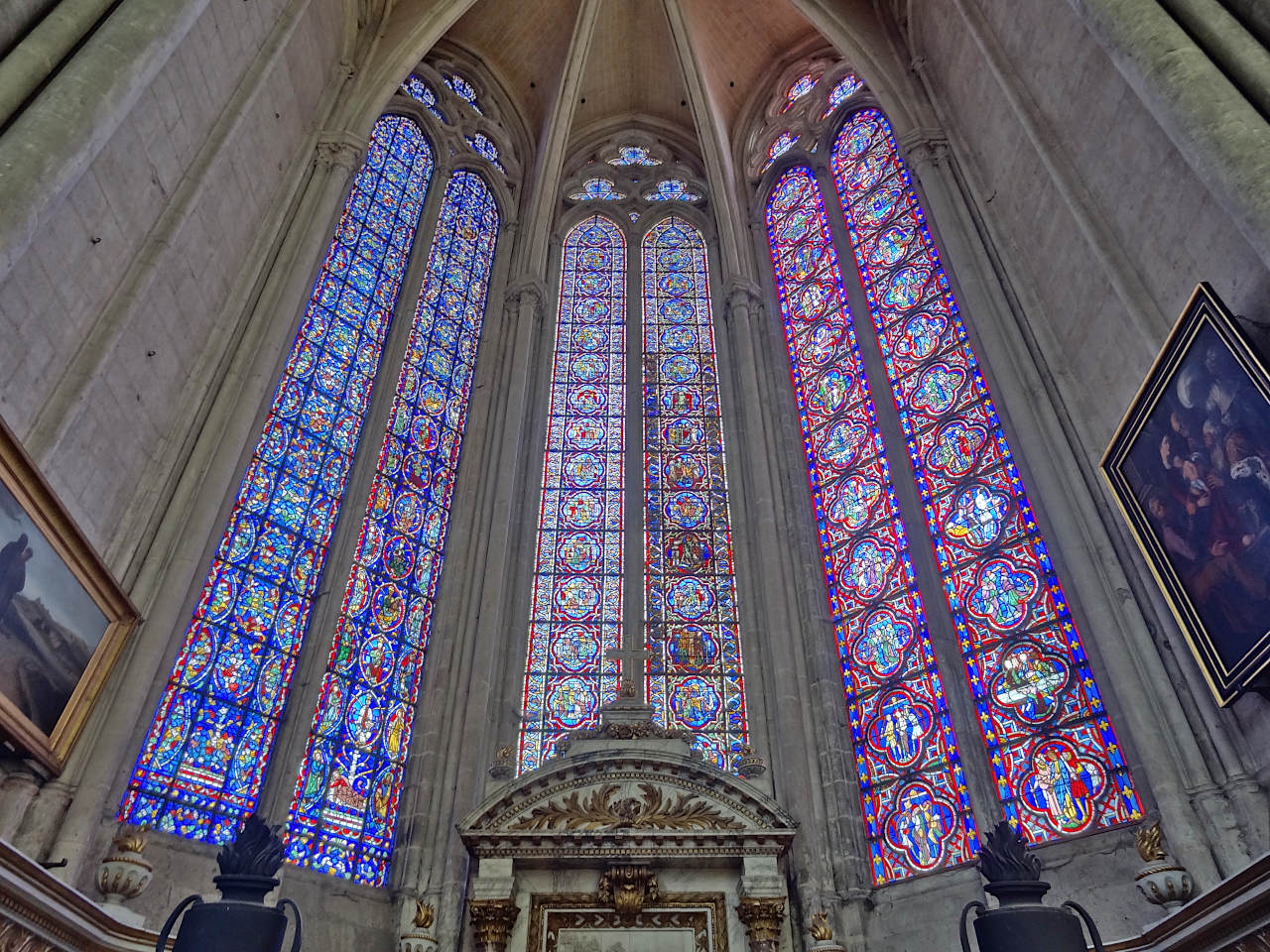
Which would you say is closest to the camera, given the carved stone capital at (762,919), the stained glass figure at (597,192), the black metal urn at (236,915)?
the black metal urn at (236,915)

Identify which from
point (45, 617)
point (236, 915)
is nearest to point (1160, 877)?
point (236, 915)

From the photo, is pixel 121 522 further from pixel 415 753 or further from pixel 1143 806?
pixel 1143 806

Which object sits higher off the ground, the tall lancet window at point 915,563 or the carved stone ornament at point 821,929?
the tall lancet window at point 915,563

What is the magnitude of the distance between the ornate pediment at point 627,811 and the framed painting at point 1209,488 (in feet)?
12.2

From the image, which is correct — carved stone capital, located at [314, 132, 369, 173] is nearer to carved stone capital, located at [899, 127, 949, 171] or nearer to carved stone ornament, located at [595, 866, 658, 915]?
carved stone capital, located at [899, 127, 949, 171]

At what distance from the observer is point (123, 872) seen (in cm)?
657

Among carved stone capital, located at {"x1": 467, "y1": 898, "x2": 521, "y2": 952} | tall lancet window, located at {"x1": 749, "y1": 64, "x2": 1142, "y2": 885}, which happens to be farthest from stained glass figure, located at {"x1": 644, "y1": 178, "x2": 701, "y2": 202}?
carved stone capital, located at {"x1": 467, "y1": 898, "x2": 521, "y2": 952}

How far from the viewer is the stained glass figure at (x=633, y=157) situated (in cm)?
1689

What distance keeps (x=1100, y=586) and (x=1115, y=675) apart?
31.2 inches

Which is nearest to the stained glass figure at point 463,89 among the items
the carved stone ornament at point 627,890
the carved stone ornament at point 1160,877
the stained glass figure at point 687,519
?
the stained glass figure at point 687,519

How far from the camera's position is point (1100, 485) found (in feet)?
27.5

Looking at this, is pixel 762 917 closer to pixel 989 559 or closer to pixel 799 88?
pixel 989 559

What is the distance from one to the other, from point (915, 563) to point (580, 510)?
419 cm

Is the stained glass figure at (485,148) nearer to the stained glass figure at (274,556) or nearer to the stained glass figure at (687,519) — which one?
the stained glass figure at (274,556)
